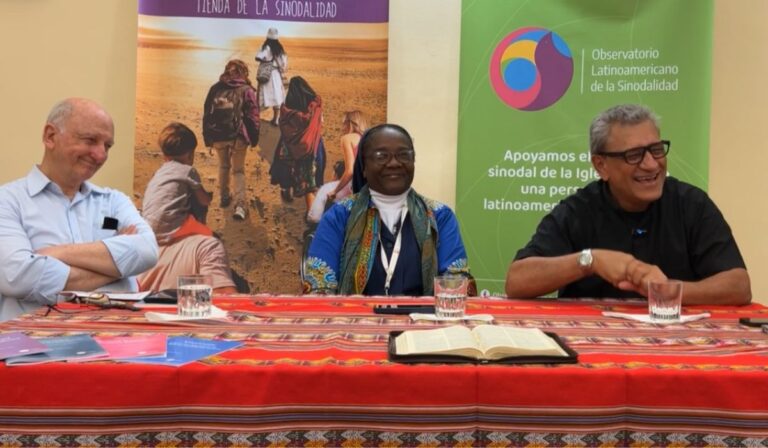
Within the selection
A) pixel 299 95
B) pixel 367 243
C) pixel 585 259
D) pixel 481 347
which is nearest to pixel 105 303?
pixel 481 347

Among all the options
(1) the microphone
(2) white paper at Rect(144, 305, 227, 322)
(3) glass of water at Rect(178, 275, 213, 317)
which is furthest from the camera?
(1) the microphone

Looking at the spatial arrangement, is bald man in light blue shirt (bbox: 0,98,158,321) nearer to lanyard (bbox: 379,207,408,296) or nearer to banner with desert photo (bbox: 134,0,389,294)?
banner with desert photo (bbox: 134,0,389,294)

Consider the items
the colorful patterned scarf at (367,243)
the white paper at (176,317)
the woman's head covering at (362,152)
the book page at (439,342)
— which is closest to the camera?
the book page at (439,342)

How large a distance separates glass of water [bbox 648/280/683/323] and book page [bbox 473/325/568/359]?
1.64 feet

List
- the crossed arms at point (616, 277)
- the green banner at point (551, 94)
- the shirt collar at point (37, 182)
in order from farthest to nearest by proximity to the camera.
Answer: the green banner at point (551, 94)
the shirt collar at point (37, 182)
the crossed arms at point (616, 277)

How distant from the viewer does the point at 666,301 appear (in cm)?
223

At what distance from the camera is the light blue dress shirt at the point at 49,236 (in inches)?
114

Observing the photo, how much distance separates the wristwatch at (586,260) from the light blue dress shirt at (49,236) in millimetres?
1734

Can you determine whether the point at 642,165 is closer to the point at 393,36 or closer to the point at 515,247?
the point at 515,247

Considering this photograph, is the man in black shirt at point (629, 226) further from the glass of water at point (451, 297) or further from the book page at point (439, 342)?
the book page at point (439, 342)

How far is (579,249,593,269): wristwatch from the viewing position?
2.70 m

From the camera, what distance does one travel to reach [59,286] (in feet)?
9.59

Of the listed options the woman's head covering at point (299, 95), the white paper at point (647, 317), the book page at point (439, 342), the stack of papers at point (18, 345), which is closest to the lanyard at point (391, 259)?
the woman's head covering at point (299, 95)

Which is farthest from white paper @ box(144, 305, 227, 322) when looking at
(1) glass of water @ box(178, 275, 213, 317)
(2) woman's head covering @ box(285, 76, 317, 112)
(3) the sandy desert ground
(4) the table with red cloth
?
(2) woman's head covering @ box(285, 76, 317, 112)
